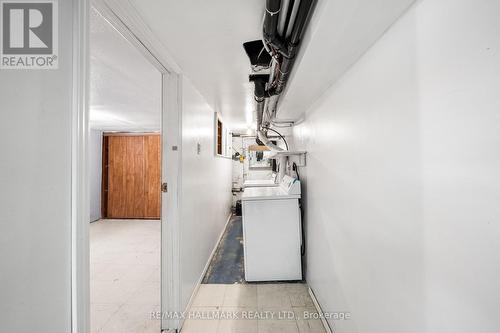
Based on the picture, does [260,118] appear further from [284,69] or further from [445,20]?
[445,20]

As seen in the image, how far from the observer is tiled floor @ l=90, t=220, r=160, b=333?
5.67 ft

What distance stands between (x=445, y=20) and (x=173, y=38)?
138 centimetres

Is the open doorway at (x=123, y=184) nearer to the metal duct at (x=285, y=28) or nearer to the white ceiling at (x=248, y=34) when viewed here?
the white ceiling at (x=248, y=34)

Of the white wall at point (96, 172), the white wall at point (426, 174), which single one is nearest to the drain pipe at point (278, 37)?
the white wall at point (426, 174)

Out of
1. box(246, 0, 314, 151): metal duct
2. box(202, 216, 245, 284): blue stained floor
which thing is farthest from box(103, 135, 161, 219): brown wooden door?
box(246, 0, 314, 151): metal duct

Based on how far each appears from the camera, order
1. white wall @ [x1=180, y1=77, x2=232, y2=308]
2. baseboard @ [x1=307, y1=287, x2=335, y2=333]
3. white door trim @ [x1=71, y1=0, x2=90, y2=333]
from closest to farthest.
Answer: white door trim @ [x1=71, y1=0, x2=90, y2=333]
baseboard @ [x1=307, y1=287, x2=335, y2=333]
white wall @ [x1=180, y1=77, x2=232, y2=308]

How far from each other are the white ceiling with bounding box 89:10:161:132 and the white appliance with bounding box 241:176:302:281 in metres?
1.69

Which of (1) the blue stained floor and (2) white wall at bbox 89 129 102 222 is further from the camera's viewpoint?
(2) white wall at bbox 89 129 102 222

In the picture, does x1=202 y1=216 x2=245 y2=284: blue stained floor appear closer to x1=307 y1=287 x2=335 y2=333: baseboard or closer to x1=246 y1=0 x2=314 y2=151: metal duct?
x1=307 y1=287 x2=335 y2=333: baseboard

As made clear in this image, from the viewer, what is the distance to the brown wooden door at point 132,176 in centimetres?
518

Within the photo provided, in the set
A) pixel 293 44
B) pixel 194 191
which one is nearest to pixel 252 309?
pixel 194 191

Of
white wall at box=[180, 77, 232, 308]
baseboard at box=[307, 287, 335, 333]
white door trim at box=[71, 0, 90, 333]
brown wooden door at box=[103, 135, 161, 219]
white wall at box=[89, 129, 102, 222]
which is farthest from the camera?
brown wooden door at box=[103, 135, 161, 219]

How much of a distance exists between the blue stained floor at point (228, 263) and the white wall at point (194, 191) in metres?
0.18

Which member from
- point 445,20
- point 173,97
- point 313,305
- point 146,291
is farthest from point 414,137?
point 146,291
